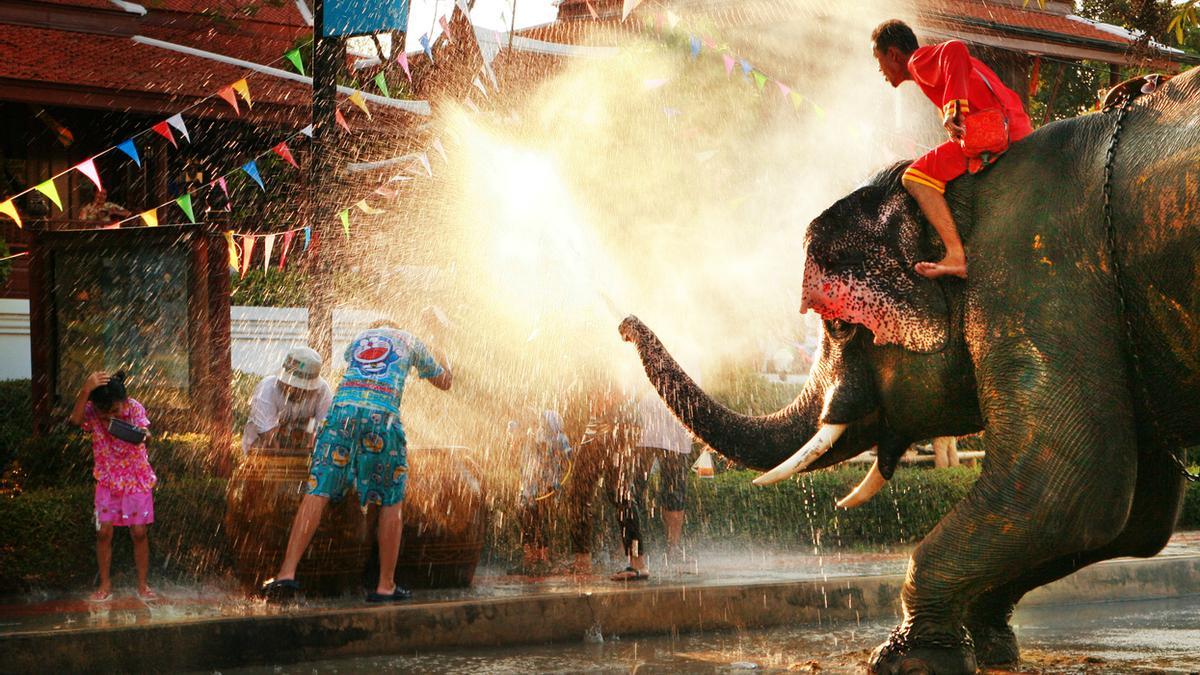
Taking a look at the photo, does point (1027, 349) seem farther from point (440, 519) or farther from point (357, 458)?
point (440, 519)

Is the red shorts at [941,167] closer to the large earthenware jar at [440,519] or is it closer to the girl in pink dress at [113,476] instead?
the large earthenware jar at [440,519]

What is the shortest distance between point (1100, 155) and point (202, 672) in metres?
4.42

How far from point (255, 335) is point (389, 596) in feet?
31.1

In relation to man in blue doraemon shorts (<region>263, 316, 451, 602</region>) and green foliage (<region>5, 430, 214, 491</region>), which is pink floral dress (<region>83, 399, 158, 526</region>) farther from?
green foliage (<region>5, 430, 214, 491</region>)

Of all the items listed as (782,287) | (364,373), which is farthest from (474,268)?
(364,373)

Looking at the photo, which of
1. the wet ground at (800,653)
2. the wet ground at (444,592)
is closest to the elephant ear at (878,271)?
the wet ground at (800,653)

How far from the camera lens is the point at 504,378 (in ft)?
42.1

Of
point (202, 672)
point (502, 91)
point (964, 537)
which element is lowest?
point (202, 672)

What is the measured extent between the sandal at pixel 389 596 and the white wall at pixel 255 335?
8.16 meters

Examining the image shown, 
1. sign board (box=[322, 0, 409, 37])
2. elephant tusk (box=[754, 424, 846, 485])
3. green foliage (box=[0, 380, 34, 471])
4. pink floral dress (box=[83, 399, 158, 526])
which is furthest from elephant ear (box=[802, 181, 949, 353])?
green foliage (box=[0, 380, 34, 471])

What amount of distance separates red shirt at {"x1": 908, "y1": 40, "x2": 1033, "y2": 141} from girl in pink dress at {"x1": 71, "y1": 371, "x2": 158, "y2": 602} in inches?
213

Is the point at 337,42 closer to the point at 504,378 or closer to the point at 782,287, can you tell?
the point at 504,378

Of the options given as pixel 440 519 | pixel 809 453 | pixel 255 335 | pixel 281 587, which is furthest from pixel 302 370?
pixel 255 335

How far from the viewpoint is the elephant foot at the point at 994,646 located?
5.42m
